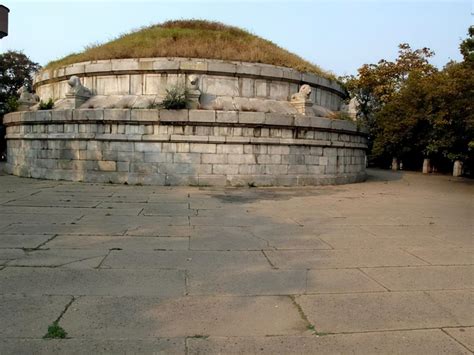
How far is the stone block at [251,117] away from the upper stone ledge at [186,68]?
81.1 inches

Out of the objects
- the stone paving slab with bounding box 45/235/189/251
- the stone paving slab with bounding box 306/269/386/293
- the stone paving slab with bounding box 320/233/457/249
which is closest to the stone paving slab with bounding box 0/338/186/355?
the stone paving slab with bounding box 306/269/386/293

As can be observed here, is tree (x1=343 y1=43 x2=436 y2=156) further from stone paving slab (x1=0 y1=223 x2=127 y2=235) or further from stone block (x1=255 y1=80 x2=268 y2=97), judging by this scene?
stone paving slab (x1=0 y1=223 x2=127 y2=235)

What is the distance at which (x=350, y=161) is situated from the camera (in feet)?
49.5

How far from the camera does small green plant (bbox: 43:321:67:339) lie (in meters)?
2.76

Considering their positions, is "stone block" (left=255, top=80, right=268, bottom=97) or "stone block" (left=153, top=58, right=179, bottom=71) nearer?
"stone block" (left=153, top=58, right=179, bottom=71)

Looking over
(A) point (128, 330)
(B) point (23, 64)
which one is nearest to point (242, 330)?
(A) point (128, 330)

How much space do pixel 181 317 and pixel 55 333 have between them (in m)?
0.86

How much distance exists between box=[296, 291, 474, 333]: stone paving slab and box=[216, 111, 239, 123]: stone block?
29.4 ft

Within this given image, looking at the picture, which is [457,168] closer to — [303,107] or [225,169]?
[303,107]

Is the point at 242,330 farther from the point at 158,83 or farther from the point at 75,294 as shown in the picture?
the point at 158,83

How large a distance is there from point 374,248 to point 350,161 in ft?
33.2

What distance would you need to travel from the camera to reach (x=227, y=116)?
39.8ft

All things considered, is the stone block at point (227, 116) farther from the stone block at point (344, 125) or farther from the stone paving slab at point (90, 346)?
the stone paving slab at point (90, 346)

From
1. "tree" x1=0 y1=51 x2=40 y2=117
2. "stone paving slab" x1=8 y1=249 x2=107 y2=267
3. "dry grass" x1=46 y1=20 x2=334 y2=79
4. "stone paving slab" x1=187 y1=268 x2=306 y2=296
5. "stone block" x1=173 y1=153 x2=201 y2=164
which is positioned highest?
"tree" x1=0 y1=51 x2=40 y2=117
